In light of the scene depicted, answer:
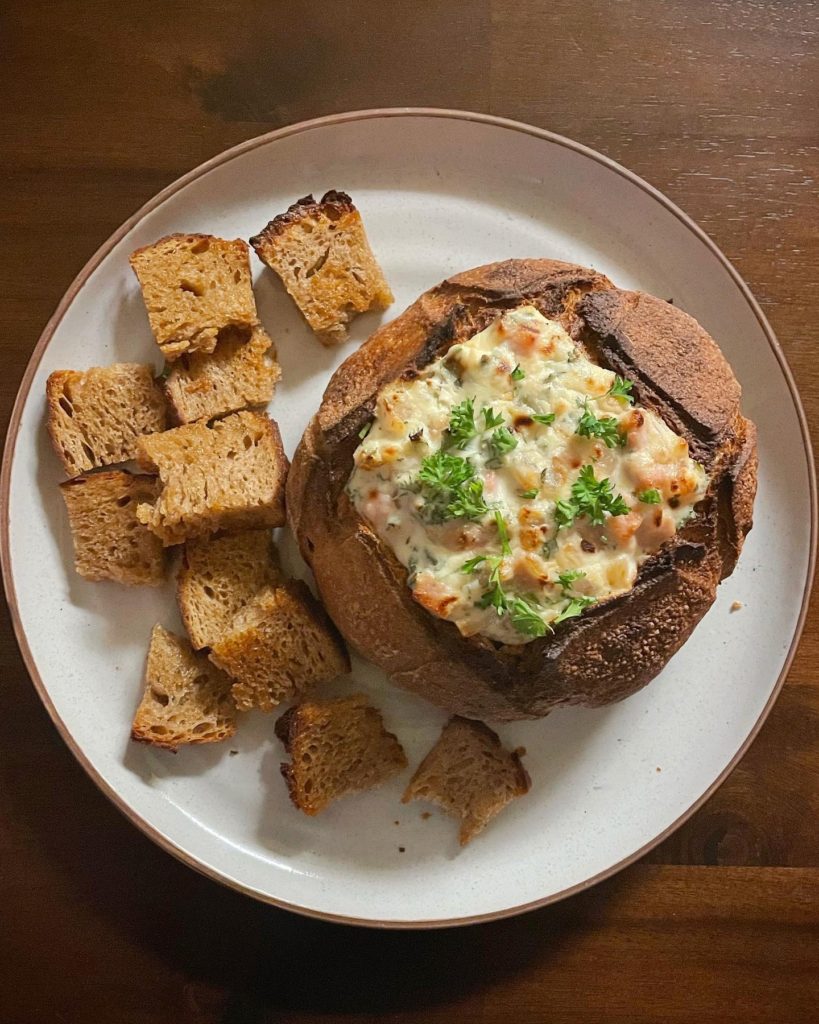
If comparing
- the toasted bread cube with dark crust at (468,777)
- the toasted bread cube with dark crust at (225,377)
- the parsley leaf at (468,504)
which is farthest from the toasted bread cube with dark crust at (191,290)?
the toasted bread cube with dark crust at (468,777)

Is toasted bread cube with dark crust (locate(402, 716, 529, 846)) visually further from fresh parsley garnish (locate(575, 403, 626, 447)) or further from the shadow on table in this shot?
fresh parsley garnish (locate(575, 403, 626, 447))

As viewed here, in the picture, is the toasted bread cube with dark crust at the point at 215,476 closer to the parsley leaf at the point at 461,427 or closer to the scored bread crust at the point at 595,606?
the scored bread crust at the point at 595,606

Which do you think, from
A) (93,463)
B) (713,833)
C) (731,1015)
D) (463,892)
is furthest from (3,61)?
(731,1015)

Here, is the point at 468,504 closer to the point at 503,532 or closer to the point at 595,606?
the point at 503,532

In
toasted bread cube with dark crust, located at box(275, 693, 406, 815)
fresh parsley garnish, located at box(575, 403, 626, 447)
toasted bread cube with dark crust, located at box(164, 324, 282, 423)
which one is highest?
toasted bread cube with dark crust, located at box(164, 324, 282, 423)

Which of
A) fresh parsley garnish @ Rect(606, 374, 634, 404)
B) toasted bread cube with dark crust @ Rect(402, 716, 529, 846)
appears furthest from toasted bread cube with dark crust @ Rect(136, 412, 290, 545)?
fresh parsley garnish @ Rect(606, 374, 634, 404)

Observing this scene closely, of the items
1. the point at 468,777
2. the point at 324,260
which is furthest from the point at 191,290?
the point at 468,777
